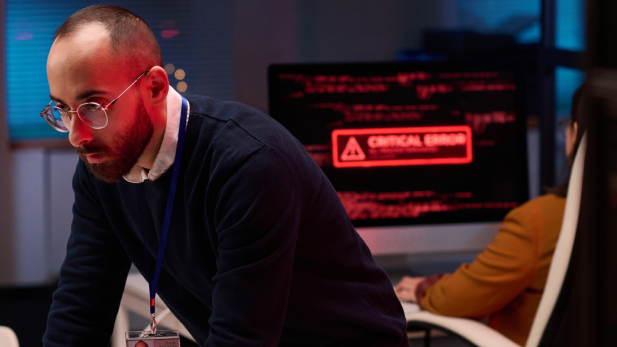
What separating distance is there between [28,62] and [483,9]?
252cm

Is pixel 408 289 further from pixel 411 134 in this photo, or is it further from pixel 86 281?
pixel 86 281

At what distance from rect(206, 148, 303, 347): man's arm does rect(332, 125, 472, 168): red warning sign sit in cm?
120

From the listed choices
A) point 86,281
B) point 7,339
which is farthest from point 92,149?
point 7,339

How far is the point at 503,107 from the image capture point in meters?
2.04

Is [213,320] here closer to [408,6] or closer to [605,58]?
[605,58]

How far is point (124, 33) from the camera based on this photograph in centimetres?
79

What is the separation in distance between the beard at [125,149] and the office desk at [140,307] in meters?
0.80

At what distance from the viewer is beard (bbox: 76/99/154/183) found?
816 millimetres

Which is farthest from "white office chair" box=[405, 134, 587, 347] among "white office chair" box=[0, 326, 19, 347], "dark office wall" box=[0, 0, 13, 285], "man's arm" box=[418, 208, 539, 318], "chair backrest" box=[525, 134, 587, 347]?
"dark office wall" box=[0, 0, 13, 285]

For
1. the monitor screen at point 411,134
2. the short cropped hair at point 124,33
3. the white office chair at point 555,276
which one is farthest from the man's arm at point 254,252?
the monitor screen at point 411,134

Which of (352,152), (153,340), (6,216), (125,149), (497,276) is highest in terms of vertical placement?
(125,149)

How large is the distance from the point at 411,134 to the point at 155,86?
130cm

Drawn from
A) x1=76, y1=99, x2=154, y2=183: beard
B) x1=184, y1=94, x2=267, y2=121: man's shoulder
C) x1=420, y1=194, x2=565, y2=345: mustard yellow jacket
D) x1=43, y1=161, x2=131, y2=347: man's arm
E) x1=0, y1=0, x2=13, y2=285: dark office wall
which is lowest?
x1=0, y1=0, x2=13, y2=285: dark office wall

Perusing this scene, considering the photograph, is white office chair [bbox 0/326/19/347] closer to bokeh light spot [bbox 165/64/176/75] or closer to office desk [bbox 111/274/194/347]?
office desk [bbox 111/274/194/347]
